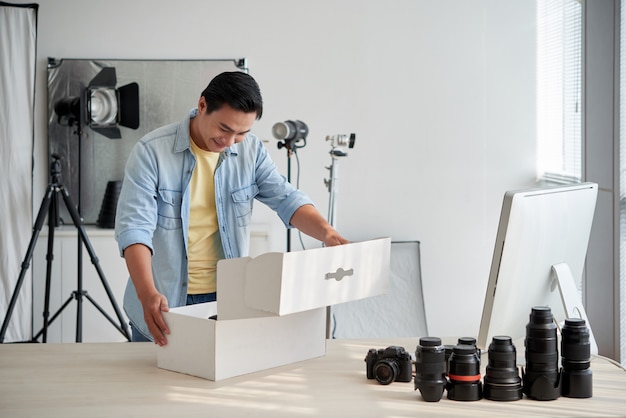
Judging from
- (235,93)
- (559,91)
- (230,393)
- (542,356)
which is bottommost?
(230,393)

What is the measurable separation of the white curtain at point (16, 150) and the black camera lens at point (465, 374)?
362 cm

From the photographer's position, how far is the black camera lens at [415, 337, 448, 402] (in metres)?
1.83

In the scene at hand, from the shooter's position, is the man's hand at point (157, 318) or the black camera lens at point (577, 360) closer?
the black camera lens at point (577, 360)

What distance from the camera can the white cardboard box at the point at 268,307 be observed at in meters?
1.91

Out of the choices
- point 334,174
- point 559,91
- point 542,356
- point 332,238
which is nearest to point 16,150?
point 334,174

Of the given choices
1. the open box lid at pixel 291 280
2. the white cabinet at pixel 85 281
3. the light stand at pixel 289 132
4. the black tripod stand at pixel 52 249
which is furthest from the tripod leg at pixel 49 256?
the open box lid at pixel 291 280

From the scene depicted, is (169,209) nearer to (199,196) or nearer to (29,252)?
(199,196)

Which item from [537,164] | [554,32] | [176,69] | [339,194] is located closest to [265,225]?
[339,194]

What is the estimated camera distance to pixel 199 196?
2564 millimetres

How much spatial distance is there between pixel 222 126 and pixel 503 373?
1.12m

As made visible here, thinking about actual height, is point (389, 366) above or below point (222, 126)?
below

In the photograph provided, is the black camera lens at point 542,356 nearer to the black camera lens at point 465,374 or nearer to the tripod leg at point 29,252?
the black camera lens at point 465,374

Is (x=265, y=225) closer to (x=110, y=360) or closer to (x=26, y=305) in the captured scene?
(x=26, y=305)

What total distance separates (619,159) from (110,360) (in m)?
2.46
